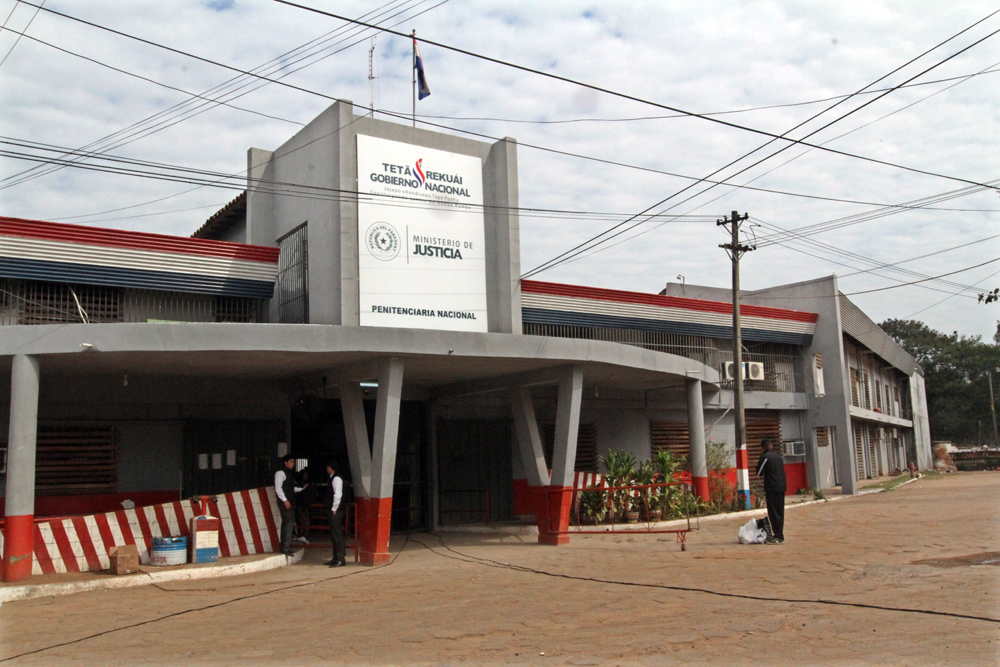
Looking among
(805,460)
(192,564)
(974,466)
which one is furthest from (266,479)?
(974,466)

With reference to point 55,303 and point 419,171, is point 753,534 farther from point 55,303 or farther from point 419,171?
point 55,303

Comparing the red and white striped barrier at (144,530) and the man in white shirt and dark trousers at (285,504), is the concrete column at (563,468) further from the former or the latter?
the red and white striped barrier at (144,530)

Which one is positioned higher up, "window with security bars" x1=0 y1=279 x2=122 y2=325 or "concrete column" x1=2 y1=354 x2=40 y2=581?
"window with security bars" x1=0 y1=279 x2=122 y2=325

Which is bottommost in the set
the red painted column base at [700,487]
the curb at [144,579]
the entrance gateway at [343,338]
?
the curb at [144,579]

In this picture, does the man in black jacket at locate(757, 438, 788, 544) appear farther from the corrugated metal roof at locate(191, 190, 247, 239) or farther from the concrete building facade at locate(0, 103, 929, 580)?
the corrugated metal roof at locate(191, 190, 247, 239)

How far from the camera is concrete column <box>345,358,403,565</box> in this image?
1414 centimetres

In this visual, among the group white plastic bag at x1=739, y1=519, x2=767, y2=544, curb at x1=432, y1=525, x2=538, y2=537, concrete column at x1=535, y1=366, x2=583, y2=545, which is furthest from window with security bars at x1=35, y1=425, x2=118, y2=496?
white plastic bag at x1=739, y1=519, x2=767, y2=544

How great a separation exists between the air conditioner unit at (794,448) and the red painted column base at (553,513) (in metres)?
16.4

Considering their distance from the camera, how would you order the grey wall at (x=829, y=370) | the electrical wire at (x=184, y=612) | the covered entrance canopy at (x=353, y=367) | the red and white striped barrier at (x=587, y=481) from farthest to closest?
1. the grey wall at (x=829, y=370)
2. the red and white striped barrier at (x=587, y=481)
3. the covered entrance canopy at (x=353, y=367)
4. the electrical wire at (x=184, y=612)

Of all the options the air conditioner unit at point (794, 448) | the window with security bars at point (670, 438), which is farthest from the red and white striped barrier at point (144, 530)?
the air conditioner unit at point (794, 448)

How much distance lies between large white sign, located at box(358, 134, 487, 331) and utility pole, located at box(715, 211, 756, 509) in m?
9.30

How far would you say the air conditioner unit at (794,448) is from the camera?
1191 inches

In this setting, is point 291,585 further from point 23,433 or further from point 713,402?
point 713,402

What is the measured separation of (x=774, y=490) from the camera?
14.5 m
